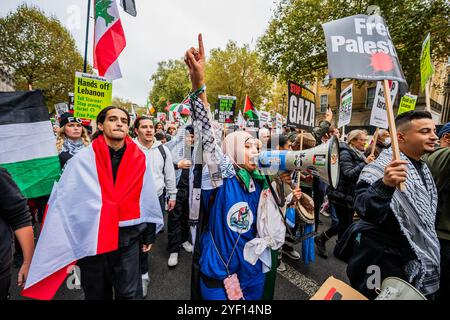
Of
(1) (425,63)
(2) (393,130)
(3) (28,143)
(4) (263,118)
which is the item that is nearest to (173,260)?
(3) (28,143)

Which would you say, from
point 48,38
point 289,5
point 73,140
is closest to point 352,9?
point 289,5

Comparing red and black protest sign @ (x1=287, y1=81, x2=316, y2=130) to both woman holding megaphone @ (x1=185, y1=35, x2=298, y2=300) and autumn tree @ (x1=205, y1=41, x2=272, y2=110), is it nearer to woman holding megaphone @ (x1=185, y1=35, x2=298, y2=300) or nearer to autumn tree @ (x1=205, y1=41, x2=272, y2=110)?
woman holding megaphone @ (x1=185, y1=35, x2=298, y2=300)

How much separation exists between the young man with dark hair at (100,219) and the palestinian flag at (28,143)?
486mm

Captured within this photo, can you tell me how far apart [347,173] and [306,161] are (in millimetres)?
1798

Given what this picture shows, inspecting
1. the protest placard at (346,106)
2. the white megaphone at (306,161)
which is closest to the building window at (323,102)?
the protest placard at (346,106)

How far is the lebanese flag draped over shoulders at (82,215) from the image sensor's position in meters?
1.53

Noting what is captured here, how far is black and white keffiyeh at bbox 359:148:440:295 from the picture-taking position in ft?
4.77

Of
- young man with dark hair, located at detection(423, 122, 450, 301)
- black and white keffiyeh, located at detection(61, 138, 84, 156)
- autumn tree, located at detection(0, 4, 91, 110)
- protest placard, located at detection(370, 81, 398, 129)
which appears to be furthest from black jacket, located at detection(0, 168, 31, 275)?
autumn tree, located at detection(0, 4, 91, 110)

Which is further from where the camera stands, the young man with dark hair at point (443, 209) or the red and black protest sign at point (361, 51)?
the young man with dark hair at point (443, 209)

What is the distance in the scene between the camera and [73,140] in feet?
10.8

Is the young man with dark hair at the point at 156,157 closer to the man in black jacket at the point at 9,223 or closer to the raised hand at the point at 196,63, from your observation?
the man in black jacket at the point at 9,223

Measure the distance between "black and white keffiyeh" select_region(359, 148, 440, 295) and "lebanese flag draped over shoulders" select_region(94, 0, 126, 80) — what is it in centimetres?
349
